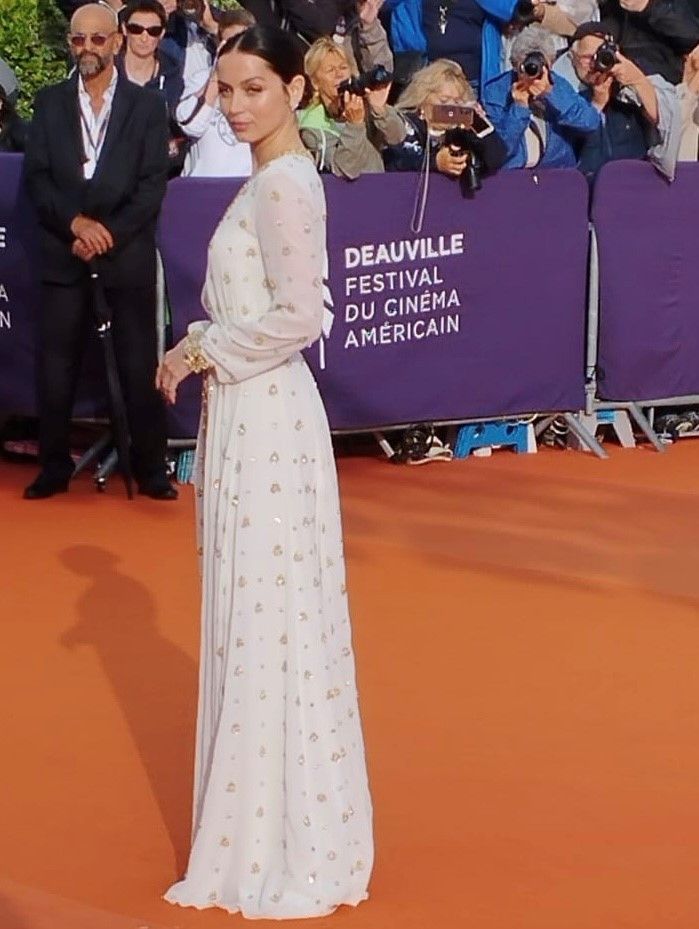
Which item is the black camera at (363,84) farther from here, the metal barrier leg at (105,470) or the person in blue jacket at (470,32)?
the metal barrier leg at (105,470)

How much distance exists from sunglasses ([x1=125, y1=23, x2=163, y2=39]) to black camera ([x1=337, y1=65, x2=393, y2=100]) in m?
0.98

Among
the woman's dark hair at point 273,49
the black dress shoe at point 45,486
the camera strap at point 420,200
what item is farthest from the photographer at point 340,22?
the woman's dark hair at point 273,49

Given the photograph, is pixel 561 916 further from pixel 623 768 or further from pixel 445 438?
pixel 445 438

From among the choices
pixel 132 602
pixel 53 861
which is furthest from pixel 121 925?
pixel 132 602

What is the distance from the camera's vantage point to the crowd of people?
1043cm

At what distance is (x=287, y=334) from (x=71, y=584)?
146 inches

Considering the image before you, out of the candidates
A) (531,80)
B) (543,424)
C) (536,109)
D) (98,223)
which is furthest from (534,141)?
(98,223)

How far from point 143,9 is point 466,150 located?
1.76 meters

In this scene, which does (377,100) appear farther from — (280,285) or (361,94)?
(280,285)

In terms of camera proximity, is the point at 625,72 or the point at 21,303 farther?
the point at 625,72

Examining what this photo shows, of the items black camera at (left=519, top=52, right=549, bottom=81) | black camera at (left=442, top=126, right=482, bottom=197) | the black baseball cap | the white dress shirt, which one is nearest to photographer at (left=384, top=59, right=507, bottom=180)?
black camera at (left=442, top=126, right=482, bottom=197)

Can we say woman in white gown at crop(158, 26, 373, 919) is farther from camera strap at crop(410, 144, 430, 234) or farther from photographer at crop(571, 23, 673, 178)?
photographer at crop(571, 23, 673, 178)

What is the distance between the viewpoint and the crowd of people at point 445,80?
10430 millimetres

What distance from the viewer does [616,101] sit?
452 inches
